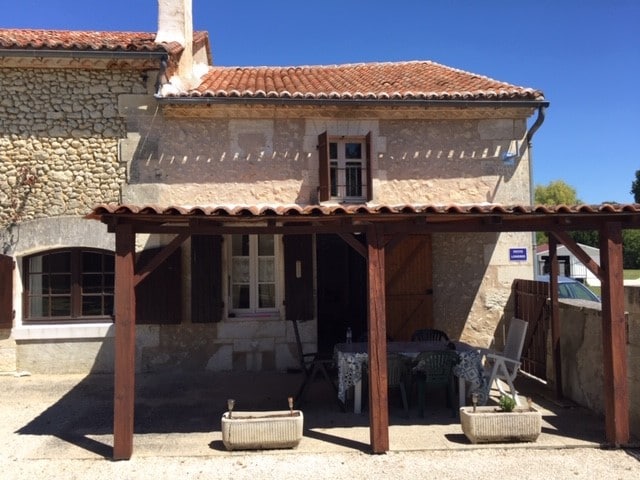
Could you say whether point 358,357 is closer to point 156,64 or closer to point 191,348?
point 191,348

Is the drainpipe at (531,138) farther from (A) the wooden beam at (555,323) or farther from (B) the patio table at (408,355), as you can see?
(B) the patio table at (408,355)

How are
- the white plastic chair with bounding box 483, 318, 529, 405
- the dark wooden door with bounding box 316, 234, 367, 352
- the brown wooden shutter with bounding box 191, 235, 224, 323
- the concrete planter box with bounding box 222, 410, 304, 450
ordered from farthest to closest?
the dark wooden door with bounding box 316, 234, 367, 352, the brown wooden shutter with bounding box 191, 235, 224, 323, the white plastic chair with bounding box 483, 318, 529, 405, the concrete planter box with bounding box 222, 410, 304, 450

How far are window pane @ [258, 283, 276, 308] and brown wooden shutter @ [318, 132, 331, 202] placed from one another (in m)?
1.71

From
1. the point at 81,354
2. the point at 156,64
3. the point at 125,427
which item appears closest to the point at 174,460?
the point at 125,427

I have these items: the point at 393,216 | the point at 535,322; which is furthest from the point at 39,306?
the point at 535,322

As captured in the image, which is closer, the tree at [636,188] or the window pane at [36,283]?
the window pane at [36,283]

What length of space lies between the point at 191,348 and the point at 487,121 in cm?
600

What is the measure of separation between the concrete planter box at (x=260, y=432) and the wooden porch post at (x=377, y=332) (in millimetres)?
737

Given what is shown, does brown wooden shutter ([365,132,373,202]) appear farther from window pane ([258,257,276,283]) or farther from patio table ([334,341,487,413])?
patio table ([334,341,487,413])

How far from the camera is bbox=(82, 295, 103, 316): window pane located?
7.85 meters

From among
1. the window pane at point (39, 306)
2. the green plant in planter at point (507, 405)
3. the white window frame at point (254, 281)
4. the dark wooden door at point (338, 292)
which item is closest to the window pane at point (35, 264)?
the window pane at point (39, 306)

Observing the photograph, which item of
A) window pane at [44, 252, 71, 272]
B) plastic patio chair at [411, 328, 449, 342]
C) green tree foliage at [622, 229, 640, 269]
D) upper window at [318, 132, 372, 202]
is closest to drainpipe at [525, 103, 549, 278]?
plastic patio chair at [411, 328, 449, 342]

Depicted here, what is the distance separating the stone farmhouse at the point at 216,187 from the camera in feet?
25.0

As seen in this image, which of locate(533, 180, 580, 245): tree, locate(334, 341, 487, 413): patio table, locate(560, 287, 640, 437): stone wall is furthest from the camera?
locate(533, 180, 580, 245): tree
